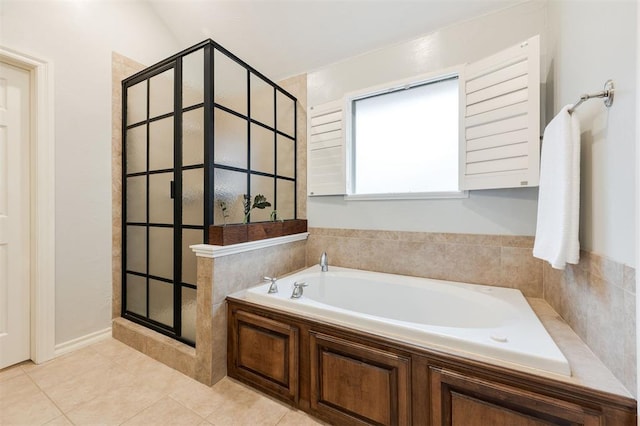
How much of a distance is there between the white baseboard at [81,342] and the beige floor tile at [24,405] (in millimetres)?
284

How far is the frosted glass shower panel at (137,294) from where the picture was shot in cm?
218

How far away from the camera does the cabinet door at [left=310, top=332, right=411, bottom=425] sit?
3.75ft

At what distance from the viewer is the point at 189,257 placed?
1.92 m

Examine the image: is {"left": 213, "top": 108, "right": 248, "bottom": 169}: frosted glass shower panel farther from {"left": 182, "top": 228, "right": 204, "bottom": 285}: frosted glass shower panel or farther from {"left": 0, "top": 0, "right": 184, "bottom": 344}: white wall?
{"left": 0, "top": 0, "right": 184, "bottom": 344}: white wall

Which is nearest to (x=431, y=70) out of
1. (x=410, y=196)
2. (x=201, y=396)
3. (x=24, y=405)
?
(x=410, y=196)

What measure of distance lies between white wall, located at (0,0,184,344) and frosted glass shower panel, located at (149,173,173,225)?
18.0 inches

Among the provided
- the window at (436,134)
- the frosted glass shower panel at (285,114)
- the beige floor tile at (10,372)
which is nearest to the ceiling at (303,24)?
the frosted glass shower panel at (285,114)

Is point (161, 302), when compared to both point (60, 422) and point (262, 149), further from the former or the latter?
point (262, 149)

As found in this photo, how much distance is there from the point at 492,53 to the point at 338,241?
1856mm

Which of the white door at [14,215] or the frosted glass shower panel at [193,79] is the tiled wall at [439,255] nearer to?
the frosted glass shower panel at [193,79]

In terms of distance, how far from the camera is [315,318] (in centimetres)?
139

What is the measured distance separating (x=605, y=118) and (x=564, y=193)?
319 millimetres

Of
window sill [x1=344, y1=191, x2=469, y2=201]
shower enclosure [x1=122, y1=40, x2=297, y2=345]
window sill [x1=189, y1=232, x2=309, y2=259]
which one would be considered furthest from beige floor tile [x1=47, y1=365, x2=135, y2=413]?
window sill [x1=344, y1=191, x2=469, y2=201]

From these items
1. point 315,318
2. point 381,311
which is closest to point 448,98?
point 381,311
